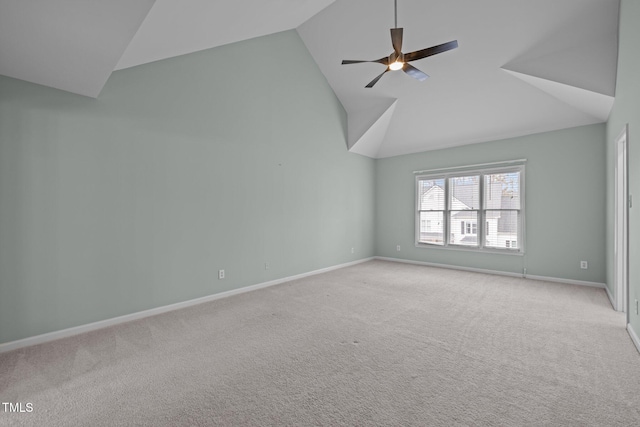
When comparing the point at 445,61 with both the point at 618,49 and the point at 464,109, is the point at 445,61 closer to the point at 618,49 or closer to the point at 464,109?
the point at 464,109

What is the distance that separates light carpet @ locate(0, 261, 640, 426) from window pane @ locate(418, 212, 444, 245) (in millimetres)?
2711

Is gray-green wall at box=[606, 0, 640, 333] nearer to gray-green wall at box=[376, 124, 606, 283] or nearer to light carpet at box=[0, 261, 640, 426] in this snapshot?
light carpet at box=[0, 261, 640, 426]

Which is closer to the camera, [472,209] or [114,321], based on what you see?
[114,321]

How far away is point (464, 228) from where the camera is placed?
6012mm

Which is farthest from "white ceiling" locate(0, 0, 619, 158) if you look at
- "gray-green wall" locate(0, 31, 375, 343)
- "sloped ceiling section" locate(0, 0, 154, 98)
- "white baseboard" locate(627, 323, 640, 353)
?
"white baseboard" locate(627, 323, 640, 353)

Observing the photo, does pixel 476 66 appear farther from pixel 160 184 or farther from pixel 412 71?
pixel 160 184

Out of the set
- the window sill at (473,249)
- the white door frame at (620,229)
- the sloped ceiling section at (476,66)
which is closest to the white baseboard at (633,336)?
the white door frame at (620,229)

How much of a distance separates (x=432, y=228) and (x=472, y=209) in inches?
A: 36.3

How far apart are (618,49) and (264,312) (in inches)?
207

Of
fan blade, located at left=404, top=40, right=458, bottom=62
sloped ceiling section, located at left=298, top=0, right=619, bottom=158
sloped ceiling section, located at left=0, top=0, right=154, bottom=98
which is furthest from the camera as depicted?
sloped ceiling section, located at left=298, top=0, right=619, bottom=158

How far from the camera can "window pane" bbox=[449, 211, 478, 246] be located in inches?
232

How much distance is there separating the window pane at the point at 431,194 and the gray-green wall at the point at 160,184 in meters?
2.46

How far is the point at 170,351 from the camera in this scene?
2543 millimetres

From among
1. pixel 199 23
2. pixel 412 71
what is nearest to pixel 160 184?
pixel 199 23
